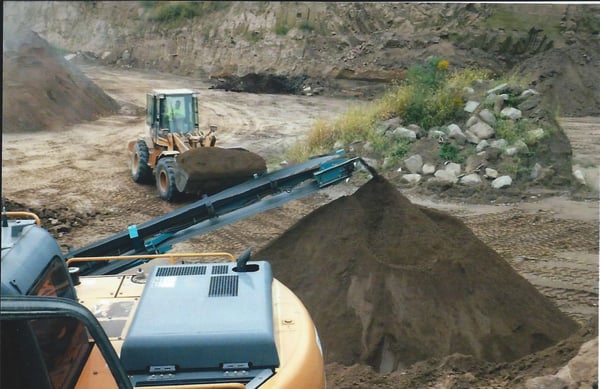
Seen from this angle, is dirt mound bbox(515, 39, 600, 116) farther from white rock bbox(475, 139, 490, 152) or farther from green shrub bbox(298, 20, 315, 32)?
green shrub bbox(298, 20, 315, 32)

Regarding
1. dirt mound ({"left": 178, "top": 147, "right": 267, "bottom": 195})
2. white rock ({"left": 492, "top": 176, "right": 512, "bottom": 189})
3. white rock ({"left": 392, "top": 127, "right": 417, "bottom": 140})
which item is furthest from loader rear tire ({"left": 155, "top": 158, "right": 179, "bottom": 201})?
white rock ({"left": 492, "top": 176, "right": 512, "bottom": 189})

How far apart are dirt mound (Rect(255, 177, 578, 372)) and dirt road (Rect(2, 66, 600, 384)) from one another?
155cm

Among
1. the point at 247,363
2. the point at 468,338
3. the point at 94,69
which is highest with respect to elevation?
the point at 247,363

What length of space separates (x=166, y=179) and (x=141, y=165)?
1715mm

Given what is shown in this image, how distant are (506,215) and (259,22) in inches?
1084

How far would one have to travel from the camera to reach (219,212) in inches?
283

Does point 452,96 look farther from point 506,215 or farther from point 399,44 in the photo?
point 399,44

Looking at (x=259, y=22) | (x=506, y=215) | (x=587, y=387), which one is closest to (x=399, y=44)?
(x=259, y=22)

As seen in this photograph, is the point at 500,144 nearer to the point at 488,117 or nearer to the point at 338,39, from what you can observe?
the point at 488,117

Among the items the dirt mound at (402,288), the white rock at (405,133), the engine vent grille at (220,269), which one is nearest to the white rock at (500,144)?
the white rock at (405,133)

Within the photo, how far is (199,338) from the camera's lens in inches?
139

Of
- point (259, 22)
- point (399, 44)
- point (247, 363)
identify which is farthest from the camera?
point (259, 22)

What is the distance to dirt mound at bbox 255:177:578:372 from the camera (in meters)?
6.42

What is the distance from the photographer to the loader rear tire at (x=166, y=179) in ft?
42.2
